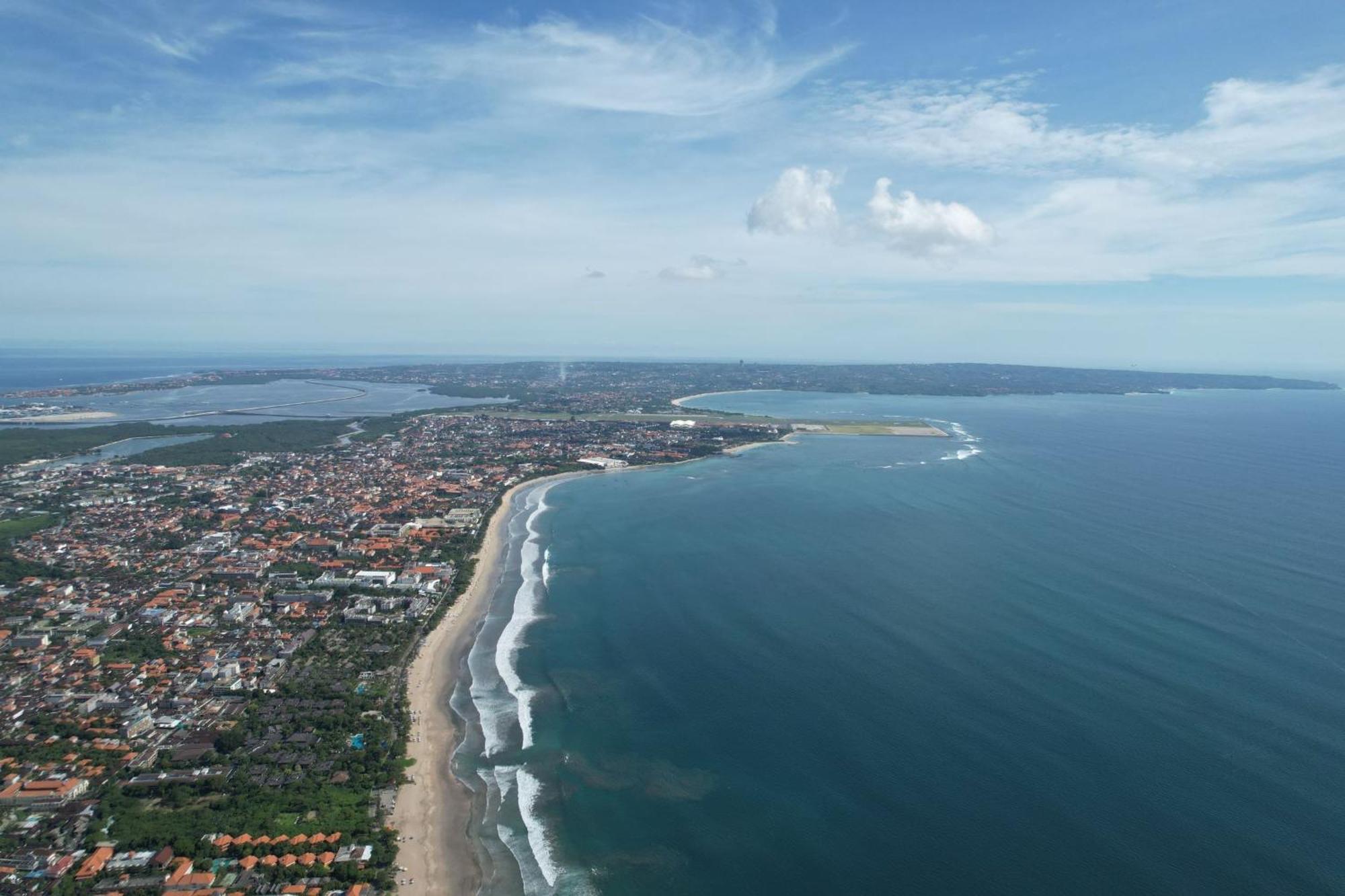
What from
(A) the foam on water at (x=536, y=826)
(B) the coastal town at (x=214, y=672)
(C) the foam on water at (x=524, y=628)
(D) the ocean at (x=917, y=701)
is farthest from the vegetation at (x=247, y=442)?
(A) the foam on water at (x=536, y=826)

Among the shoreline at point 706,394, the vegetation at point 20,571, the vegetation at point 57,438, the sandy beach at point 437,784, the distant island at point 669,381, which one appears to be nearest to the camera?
the sandy beach at point 437,784

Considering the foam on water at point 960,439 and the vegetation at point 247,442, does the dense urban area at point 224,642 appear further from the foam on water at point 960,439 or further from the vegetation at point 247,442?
the foam on water at point 960,439

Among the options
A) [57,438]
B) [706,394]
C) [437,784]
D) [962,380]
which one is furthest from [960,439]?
[962,380]

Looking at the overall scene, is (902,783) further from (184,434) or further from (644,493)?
(184,434)

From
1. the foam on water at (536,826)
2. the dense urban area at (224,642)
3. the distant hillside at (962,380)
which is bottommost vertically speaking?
the foam on water at (536,826)

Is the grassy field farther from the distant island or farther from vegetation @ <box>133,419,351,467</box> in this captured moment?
the distant island

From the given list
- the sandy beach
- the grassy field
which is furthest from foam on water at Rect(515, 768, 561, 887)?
the grassy field

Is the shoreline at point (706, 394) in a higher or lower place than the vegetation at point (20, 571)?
higher

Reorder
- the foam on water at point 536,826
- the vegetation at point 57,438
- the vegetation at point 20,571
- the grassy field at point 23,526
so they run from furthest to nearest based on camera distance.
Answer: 1. the vegetation at point 57,438
2. the grassy field at point 23,526
3. the vegetation at point 20,571
4. the foam on water at point 536,826
